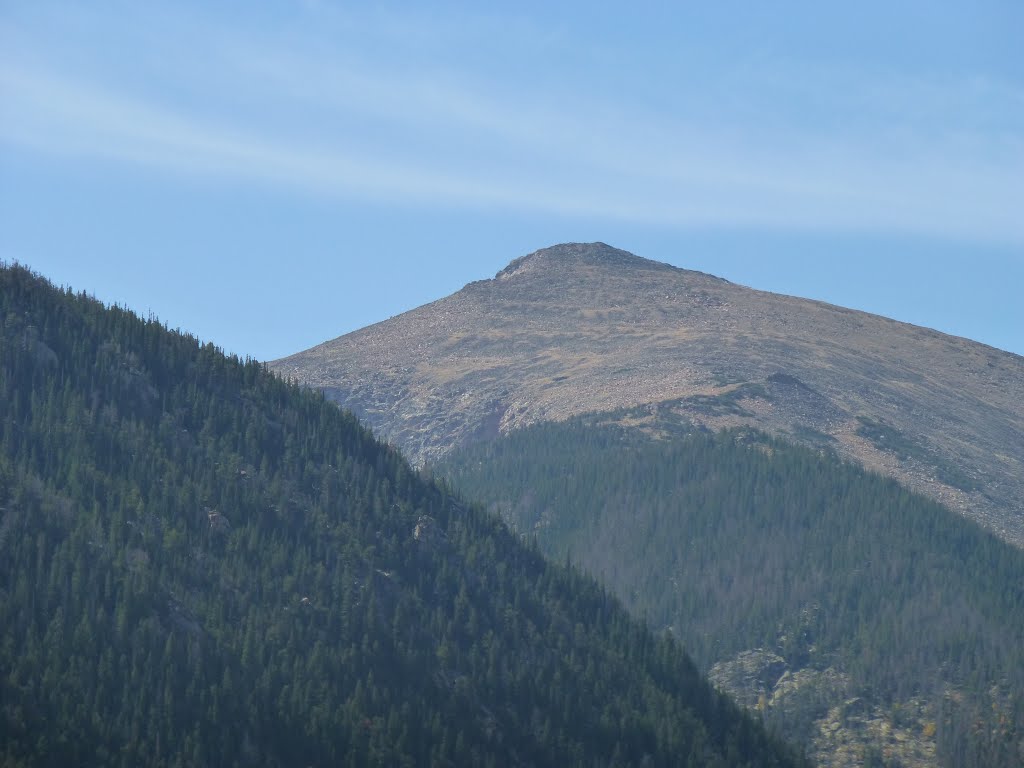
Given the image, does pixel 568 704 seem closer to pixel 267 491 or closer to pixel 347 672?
pixel 347 672

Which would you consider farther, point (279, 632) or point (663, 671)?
point (663, 671)

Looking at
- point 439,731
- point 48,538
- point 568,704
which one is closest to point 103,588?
point 48,538

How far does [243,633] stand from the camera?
16400 cm

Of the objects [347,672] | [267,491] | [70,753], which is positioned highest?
[267,491]

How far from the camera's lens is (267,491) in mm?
193875

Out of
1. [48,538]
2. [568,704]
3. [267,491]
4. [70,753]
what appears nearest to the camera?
[70,753]

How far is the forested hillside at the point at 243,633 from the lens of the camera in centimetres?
14850

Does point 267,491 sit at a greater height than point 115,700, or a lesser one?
greater

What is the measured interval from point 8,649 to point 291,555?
42.8m

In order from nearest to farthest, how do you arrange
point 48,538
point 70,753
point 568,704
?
point 70,753 → point 48,538 → point 568,704

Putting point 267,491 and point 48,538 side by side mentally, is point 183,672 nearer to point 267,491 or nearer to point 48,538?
point 48,538

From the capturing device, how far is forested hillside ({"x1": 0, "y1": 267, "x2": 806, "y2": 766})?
148m

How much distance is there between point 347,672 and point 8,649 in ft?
111

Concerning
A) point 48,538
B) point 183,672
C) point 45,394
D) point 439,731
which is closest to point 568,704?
point 439,731
